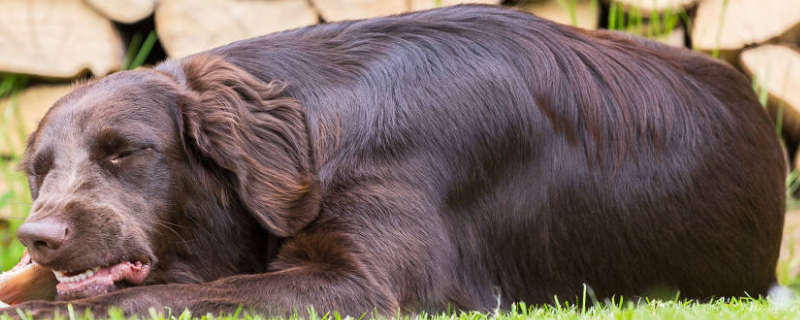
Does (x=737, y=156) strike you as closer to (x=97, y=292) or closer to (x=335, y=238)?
(x=335, y=238)

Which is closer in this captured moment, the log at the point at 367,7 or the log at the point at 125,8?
the log at the point at 367,7

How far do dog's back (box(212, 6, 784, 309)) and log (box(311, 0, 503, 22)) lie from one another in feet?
5.08

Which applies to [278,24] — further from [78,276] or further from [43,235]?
[43,235]

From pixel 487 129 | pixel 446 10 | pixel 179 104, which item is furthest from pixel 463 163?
pixel 179 104

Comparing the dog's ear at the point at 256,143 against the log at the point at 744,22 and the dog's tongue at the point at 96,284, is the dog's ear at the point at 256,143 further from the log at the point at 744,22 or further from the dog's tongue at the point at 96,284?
the log at the point at 744,22

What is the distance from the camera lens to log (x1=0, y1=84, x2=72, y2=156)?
18.0ft

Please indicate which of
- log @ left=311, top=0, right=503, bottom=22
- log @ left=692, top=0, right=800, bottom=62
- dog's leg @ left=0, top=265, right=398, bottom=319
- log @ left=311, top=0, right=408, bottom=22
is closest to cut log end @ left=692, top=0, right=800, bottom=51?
log @ left=692, top=0, right=800, bottom=62

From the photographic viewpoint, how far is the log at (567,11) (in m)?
5.21

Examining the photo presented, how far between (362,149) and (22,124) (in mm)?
3109

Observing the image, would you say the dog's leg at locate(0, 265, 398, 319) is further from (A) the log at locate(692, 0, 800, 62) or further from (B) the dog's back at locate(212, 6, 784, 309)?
(A) the log at locate(692, 0, 800, 62)

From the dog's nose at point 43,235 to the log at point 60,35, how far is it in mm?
2699

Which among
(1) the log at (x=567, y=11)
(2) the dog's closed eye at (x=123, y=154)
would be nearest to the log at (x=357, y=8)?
(1) the log at (x=567, y=11)

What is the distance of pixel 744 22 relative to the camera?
5.05m

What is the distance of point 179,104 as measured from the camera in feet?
9.91
